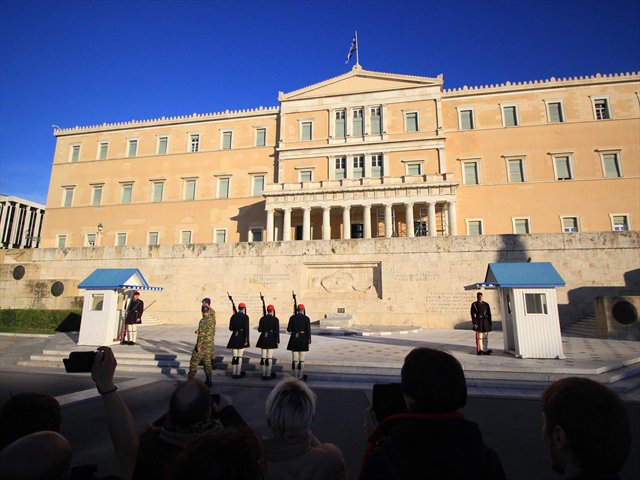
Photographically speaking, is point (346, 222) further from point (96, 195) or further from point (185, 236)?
point (96, 195)

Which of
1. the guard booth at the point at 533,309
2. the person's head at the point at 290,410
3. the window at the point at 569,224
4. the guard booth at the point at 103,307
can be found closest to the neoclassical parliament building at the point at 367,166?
the window at the point at 569,224

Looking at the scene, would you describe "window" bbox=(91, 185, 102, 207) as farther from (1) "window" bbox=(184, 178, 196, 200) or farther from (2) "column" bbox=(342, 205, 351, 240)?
(2) "column" bbox=(342, 205, 351, 240)

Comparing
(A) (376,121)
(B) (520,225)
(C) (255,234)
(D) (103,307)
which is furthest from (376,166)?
(D) (103,307)

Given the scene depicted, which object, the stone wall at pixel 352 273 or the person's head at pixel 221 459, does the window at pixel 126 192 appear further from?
the person's head at pixel 221 459

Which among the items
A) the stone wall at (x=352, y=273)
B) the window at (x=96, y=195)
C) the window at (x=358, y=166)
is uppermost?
the window at (x=358, y=166)

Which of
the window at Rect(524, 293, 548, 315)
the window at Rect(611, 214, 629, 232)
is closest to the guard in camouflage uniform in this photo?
the window at Rect(524, 293, 548, 315)

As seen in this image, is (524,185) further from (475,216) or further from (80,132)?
(80,132)

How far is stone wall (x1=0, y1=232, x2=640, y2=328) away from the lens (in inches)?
753

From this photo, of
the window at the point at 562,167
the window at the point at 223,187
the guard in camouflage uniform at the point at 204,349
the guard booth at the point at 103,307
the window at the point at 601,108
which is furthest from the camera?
the window at the point at 223,187

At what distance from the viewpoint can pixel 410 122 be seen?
34.2 m

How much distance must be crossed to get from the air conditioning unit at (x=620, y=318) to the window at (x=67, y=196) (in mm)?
47802

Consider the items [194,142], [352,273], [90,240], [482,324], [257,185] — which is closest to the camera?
[482,324]

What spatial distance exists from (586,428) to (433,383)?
0.64 metres

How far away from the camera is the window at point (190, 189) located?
38.0m
